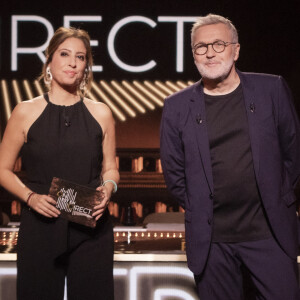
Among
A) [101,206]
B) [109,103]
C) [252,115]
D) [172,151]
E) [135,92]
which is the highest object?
[135,92]

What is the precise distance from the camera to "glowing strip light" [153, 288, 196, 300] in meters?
2.51

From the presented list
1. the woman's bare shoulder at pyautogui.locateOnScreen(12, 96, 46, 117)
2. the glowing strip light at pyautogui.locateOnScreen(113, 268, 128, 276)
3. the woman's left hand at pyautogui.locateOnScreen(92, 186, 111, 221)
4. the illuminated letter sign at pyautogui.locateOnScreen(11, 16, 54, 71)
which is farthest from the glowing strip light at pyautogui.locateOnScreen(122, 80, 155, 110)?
the woman's left hand at pyautogui.locateOnScreen(92, 186, 111, 221)

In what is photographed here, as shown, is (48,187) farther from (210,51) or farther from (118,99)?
(118,99)

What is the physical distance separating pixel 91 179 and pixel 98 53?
353 centimetres

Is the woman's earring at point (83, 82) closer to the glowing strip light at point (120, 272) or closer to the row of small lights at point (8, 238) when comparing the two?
the glowing strip light at point (120, 272)

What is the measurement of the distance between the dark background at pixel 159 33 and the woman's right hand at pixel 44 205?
363 centimetres

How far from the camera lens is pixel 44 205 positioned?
6.13ft

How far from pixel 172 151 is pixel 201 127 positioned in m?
0.18

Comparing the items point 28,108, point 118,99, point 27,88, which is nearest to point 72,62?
point 28,108

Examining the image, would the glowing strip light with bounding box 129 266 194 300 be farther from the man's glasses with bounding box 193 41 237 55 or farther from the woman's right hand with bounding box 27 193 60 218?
the man's glasses with bounding box 193 41 237 55

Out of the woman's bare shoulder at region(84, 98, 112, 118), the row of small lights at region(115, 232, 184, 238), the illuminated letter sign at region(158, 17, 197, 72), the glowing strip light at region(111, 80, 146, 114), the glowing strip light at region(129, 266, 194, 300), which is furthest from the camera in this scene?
the glowing strip light at region(111, 80, 146, 114)

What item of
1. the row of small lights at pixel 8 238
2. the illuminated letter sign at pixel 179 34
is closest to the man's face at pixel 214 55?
the row of small lights at pixel 8 238

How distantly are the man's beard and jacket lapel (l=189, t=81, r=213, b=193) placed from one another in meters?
0.10

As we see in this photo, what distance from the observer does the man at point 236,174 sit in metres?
1.95
